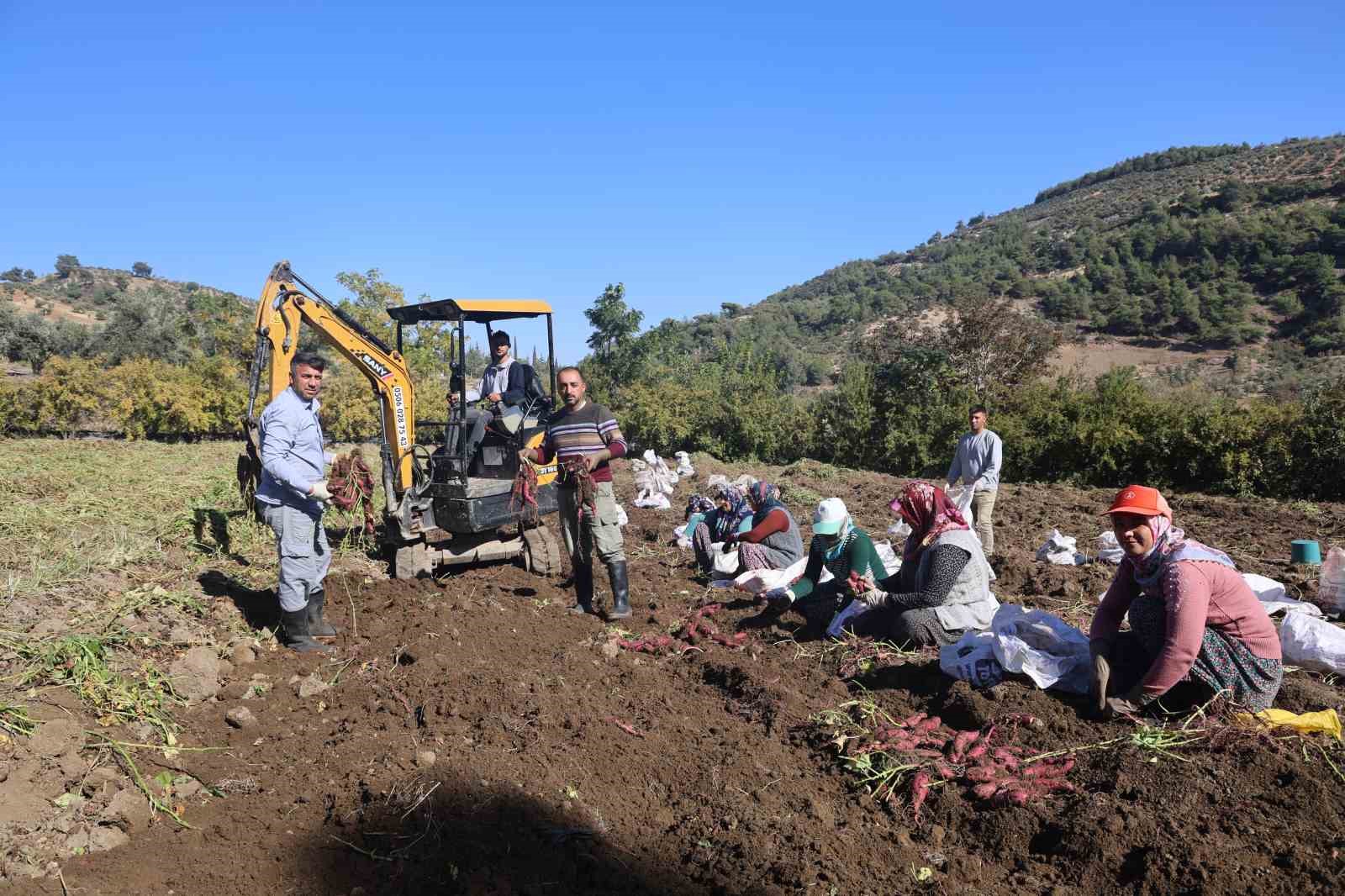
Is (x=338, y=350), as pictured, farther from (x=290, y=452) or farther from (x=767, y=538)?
(x=767, y=538)

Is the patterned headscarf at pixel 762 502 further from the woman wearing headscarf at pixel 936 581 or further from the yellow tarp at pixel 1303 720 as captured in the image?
the yellow tarp at pixel 1303 720

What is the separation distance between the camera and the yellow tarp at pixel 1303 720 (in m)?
3.37

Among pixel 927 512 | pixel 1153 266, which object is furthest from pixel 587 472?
pixel 1153 266

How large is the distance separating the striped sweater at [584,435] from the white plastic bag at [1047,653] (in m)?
2.89

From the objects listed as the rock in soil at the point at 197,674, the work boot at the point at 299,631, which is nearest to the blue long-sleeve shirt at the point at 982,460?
the work boot at the point at 299,631

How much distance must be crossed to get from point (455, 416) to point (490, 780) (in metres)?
4.06

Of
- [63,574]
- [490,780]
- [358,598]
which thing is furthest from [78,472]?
[490,780]

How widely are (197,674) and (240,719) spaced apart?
0.71 meters

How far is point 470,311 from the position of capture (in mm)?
6902

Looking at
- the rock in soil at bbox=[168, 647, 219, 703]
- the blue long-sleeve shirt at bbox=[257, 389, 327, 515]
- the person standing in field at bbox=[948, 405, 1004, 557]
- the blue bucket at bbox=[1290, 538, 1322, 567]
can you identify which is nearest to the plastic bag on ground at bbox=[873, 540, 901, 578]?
the person standing in field at bbox=[948, 405, 1004, 557]

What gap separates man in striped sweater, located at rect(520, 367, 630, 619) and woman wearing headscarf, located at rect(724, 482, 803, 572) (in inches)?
47.2

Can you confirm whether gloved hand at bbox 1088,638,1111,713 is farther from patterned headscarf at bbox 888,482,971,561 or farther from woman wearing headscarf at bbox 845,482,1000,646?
patterned headscarf at bbox 888,482,971,561

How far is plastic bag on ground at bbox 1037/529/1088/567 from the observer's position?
24.6 feet

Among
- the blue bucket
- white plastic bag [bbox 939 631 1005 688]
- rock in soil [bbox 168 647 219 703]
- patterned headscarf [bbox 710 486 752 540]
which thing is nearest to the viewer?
white plastic bag [bbox 939 631 1005 688]
